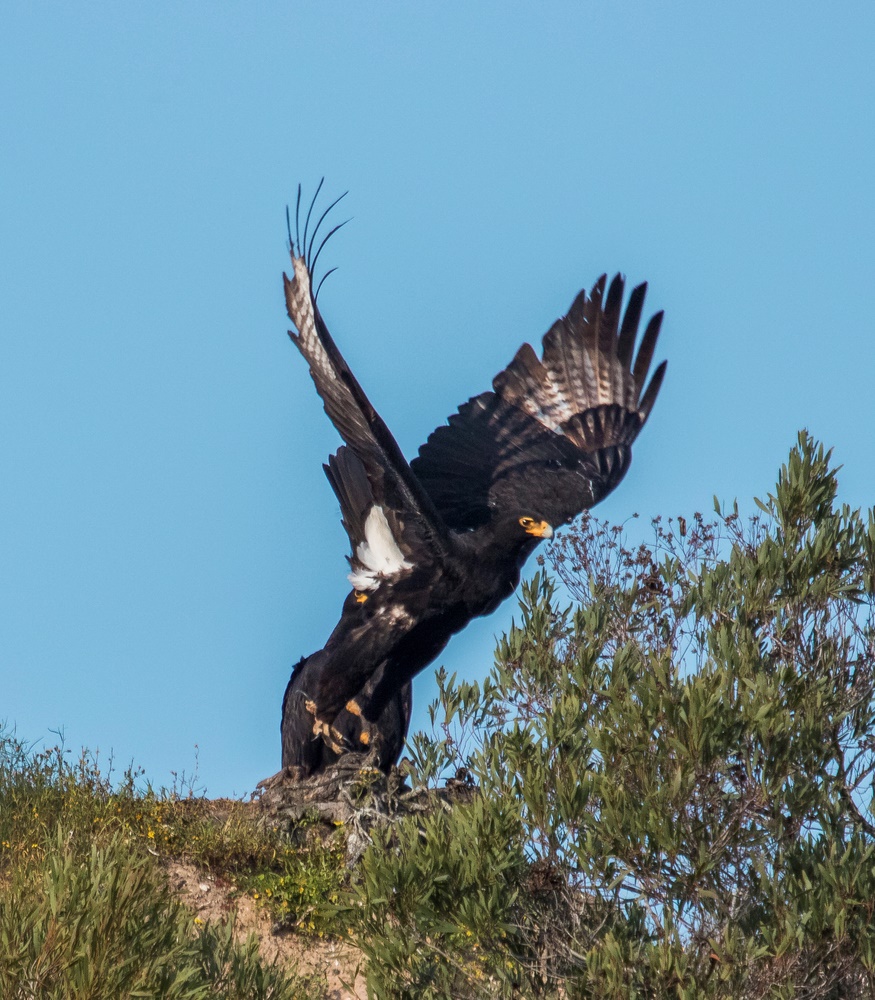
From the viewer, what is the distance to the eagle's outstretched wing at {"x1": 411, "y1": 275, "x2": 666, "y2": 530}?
12039mm

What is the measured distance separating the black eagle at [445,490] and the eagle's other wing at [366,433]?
11mm

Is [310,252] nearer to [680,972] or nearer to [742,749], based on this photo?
[742,749]

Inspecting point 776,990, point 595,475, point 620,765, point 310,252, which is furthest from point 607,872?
point 595,475

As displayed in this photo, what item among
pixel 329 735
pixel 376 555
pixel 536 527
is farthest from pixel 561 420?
pixel 329 735

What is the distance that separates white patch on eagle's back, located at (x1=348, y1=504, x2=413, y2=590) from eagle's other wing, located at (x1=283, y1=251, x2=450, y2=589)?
0.03 m

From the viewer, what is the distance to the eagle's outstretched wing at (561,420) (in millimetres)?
12039

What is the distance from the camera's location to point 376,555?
10219 millimetres

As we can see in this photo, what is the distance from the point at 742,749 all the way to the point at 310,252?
471 cm

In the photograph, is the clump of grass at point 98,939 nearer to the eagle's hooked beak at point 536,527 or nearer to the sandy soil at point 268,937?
the sandy soil at point 268,937

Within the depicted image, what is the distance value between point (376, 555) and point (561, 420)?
11.4 feet

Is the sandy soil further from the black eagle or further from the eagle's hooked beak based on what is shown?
the eagle's hooked beak

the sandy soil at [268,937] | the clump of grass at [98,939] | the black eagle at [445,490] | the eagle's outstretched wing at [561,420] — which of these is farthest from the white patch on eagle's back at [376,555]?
the clump of grass at [98,939]

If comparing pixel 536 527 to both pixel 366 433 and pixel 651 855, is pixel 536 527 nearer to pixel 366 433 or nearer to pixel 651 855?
pixel 366 433

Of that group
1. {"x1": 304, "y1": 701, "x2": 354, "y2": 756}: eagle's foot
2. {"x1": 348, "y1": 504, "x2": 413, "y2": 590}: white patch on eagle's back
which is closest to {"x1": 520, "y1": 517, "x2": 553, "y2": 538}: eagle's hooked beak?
{"x1": 348, "y1": 504, "x2": 413, "y2": 590}: white patch on eagle's back
